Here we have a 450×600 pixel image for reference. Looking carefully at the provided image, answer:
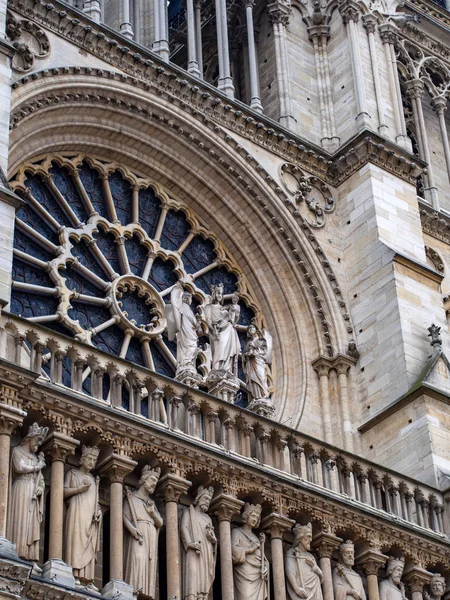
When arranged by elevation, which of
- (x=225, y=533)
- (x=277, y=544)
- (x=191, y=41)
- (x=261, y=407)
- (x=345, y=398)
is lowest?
(x=225, y=533)

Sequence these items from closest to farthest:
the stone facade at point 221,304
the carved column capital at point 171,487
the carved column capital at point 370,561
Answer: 1. the stone facade at point 221,304
2. the carved column capital at point 171,487
3. the carved column capital at point 370,561

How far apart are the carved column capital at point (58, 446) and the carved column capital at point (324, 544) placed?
308 centimetres

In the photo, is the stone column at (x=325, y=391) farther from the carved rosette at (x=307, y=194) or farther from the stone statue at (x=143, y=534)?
the stone statue at (x=143, y=534)

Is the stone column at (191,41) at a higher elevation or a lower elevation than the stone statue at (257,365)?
higher

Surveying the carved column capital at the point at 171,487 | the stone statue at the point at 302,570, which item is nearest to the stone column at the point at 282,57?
the stone statue at the point at 302,570

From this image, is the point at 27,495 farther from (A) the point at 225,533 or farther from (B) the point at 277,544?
(B) the point at 277,544

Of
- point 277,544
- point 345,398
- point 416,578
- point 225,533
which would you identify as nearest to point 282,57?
point 345,398

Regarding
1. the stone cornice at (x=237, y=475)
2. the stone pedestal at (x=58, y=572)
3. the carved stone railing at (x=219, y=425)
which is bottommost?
the stone pedestal at (x=58, y=572)

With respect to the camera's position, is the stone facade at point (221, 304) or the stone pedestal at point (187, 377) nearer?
the stone facade at point (221, 304)

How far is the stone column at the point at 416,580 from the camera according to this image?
17.0 metres

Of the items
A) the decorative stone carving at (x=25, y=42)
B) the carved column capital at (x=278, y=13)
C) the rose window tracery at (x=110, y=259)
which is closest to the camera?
the rose window tracery at (x=110, y=259)

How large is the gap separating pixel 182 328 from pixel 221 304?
1.55 meters

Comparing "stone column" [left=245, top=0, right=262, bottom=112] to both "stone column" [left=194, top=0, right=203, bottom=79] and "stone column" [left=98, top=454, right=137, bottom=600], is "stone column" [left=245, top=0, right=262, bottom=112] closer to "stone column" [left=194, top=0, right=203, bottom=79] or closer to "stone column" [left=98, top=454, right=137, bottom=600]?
"stone column" [left=194, top=0, right=203, bottom=79]

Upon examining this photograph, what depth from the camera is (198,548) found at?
15031mm
